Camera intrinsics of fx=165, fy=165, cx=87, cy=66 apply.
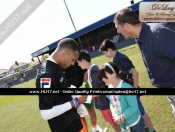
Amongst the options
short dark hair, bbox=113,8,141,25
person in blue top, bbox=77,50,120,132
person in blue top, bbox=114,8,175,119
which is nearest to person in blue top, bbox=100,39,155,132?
person in blue top, bbox=77,50,120,132

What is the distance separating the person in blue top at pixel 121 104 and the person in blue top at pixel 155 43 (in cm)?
44

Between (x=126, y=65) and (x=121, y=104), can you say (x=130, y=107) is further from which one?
(x=126, y=65)

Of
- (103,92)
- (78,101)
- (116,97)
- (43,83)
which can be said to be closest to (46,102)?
(43,83)

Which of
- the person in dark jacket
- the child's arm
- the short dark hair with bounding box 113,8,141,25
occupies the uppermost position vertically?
the short dark hair with bounding box 113,8,141,25

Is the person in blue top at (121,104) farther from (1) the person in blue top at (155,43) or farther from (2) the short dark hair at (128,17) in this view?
(2) the short dark hair at (128,17)

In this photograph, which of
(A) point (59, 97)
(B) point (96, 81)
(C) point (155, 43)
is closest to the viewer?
(C) point (155, 43)

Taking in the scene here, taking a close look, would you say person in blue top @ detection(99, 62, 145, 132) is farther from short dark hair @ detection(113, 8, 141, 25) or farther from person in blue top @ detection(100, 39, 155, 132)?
short dark hair @ detection(113, 8, 141, 25)

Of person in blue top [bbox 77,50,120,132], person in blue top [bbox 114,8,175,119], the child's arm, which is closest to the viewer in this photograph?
person in blue top [bbox 114,8,175,119]

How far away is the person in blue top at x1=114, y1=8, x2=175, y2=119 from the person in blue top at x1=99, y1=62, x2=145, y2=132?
44 cm

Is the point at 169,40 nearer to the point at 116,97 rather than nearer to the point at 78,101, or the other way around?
the point at 116,97

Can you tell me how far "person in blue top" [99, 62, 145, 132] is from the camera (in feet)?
7.45

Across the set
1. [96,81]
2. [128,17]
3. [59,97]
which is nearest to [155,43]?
[128,17]

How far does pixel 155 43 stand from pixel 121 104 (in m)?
0.96

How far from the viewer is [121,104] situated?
2330 millimetres
